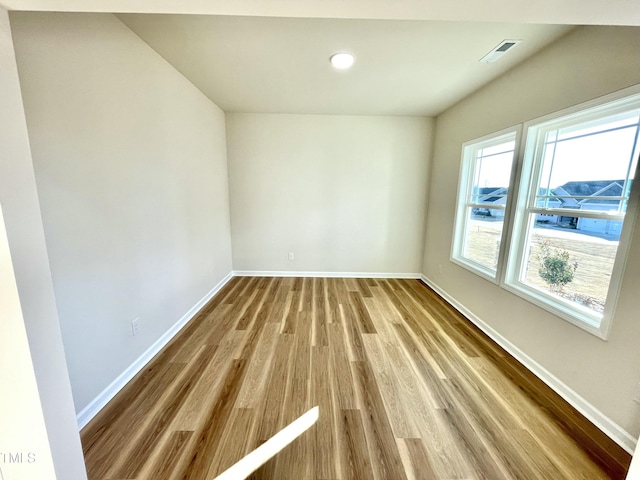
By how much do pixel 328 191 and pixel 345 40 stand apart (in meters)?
2.17

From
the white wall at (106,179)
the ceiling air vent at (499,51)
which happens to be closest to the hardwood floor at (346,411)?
the white wall at (106,179)

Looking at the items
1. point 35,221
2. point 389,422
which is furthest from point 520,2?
point 389,422

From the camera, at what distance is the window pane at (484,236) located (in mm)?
2518

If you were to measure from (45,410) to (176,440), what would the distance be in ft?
2.41

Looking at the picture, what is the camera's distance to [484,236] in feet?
8.96

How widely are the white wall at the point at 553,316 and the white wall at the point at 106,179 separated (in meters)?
3.16

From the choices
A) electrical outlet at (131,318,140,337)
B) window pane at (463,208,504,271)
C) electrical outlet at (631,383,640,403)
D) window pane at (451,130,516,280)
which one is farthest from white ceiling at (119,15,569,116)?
electrical outlet at (631,383,640,403)

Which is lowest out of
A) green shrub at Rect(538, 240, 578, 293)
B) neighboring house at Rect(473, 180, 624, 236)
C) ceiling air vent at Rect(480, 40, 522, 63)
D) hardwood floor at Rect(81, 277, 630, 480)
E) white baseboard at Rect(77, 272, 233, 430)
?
hardwood floor at Rect(81, 277, 630, 480)

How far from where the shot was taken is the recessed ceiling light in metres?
2.03

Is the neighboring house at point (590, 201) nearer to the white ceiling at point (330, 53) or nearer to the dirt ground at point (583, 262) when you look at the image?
the dirt ground at point (583, 262)

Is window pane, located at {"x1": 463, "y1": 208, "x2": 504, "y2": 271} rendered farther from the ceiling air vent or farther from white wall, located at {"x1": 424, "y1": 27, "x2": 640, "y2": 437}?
the ceiling air vent

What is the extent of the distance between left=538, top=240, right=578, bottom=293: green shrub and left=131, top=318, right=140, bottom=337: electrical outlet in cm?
336

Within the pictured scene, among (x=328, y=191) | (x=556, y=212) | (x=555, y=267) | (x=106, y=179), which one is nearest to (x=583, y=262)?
(x=555, y=267)

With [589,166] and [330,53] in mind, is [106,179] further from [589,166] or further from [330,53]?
[589,166]
